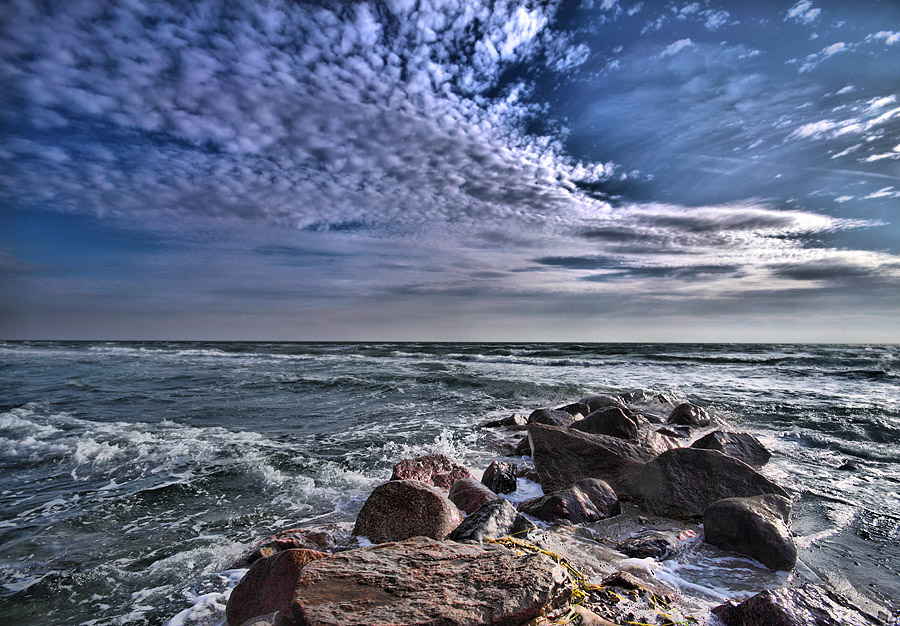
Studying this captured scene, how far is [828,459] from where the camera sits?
22.3 ft

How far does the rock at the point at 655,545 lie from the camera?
373 centimetres

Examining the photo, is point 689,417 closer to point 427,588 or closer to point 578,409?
point 578,409

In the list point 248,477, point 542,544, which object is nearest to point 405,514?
point 542,544

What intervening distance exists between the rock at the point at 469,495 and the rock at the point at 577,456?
1358mm

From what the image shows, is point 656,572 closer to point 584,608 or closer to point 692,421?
point 584,608

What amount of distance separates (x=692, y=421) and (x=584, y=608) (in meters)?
8.09

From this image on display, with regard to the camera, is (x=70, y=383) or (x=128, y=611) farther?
(x=70, y=383)

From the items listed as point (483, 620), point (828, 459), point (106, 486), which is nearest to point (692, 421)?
point (828, 459)

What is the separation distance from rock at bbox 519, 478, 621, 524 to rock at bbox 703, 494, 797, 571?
0.99 metres

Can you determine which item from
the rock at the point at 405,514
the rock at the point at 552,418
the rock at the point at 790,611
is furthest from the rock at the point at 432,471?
the rock at the point at 552,418

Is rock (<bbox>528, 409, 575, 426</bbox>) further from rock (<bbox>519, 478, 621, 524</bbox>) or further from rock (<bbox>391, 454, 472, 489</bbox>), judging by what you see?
rock (<bbox>519, 478, 621, 524</bbox>)

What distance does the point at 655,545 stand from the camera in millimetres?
3805

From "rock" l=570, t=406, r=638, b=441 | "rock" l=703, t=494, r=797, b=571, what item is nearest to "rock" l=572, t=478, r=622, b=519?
"rock" l=703, t=494, r=797, b=571

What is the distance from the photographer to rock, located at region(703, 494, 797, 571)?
358 cm
